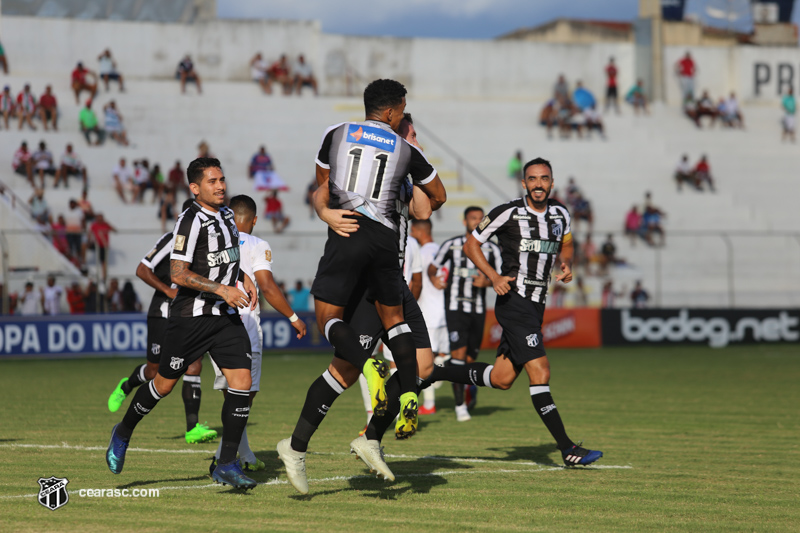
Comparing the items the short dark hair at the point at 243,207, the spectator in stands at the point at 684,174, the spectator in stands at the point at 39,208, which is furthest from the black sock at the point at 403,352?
the spectator in stands at the point at 684,174

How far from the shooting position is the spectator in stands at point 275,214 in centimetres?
2748

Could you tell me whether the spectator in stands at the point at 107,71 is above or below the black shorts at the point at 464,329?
above

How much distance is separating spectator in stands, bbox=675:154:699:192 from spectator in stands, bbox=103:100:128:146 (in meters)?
19.6

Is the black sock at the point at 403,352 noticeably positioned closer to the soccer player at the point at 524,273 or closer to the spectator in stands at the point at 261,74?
the soccer player at the point at 524,273

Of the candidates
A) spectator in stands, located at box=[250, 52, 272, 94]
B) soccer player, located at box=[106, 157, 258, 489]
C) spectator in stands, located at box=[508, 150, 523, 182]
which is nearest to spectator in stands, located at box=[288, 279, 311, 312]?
spectator in stands, located at box=[508, 150, 523, 182]

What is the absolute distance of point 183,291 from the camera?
6.59 meters

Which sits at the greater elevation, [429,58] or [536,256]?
[429,58]

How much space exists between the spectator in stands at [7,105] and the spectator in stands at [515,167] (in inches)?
648

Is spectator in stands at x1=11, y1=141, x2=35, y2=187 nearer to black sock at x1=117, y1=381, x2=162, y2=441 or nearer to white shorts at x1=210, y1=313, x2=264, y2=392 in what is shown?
white shorts at x1=210, y1=313, x2=264, y2=392

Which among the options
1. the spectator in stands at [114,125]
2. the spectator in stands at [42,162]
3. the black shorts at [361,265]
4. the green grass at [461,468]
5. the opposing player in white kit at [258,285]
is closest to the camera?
the green grass at [461,468]

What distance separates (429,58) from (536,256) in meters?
32.4

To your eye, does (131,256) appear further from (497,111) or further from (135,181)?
(497,111)

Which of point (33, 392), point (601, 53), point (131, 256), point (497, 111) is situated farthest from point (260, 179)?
point (601, 53)

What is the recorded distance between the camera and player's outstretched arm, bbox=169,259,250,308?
6227mm
